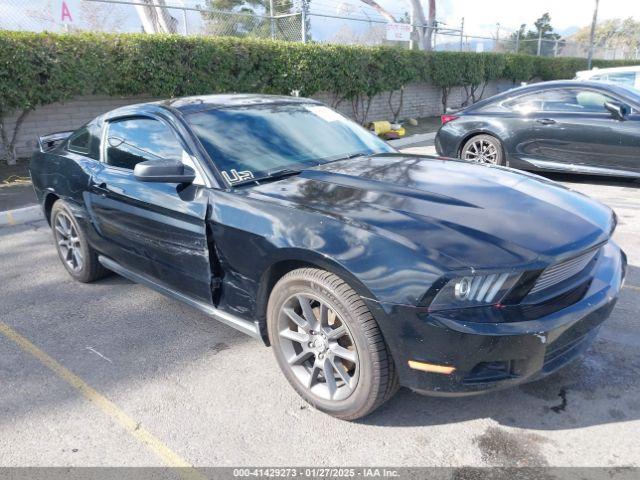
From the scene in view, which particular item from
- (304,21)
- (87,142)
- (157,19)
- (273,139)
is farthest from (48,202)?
(304,21)

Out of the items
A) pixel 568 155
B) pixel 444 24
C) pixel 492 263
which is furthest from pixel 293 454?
pixel 444 24

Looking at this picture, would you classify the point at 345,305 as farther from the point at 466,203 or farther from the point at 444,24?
the point at 444,24

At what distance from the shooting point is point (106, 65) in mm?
9062

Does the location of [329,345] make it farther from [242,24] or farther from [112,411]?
[242,24]

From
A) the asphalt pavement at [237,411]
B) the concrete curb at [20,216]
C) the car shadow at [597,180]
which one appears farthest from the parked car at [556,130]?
the concrete curb at [20,216]

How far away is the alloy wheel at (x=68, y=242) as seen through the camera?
14.8 feet

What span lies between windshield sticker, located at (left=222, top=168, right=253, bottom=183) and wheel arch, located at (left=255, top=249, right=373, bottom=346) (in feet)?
2.15

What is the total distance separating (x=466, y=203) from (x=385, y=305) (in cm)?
81

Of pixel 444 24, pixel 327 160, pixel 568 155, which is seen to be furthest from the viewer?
pixel 444 24

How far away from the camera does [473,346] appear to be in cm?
221

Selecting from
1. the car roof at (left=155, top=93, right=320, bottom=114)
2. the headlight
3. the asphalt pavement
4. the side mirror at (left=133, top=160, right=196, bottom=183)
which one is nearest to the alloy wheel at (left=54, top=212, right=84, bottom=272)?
the asphalt pavement

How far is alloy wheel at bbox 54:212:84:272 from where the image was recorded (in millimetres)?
4516

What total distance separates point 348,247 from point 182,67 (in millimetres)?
8785

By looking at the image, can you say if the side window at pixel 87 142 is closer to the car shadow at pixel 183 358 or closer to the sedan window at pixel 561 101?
the car shadow at pixel 183 358
